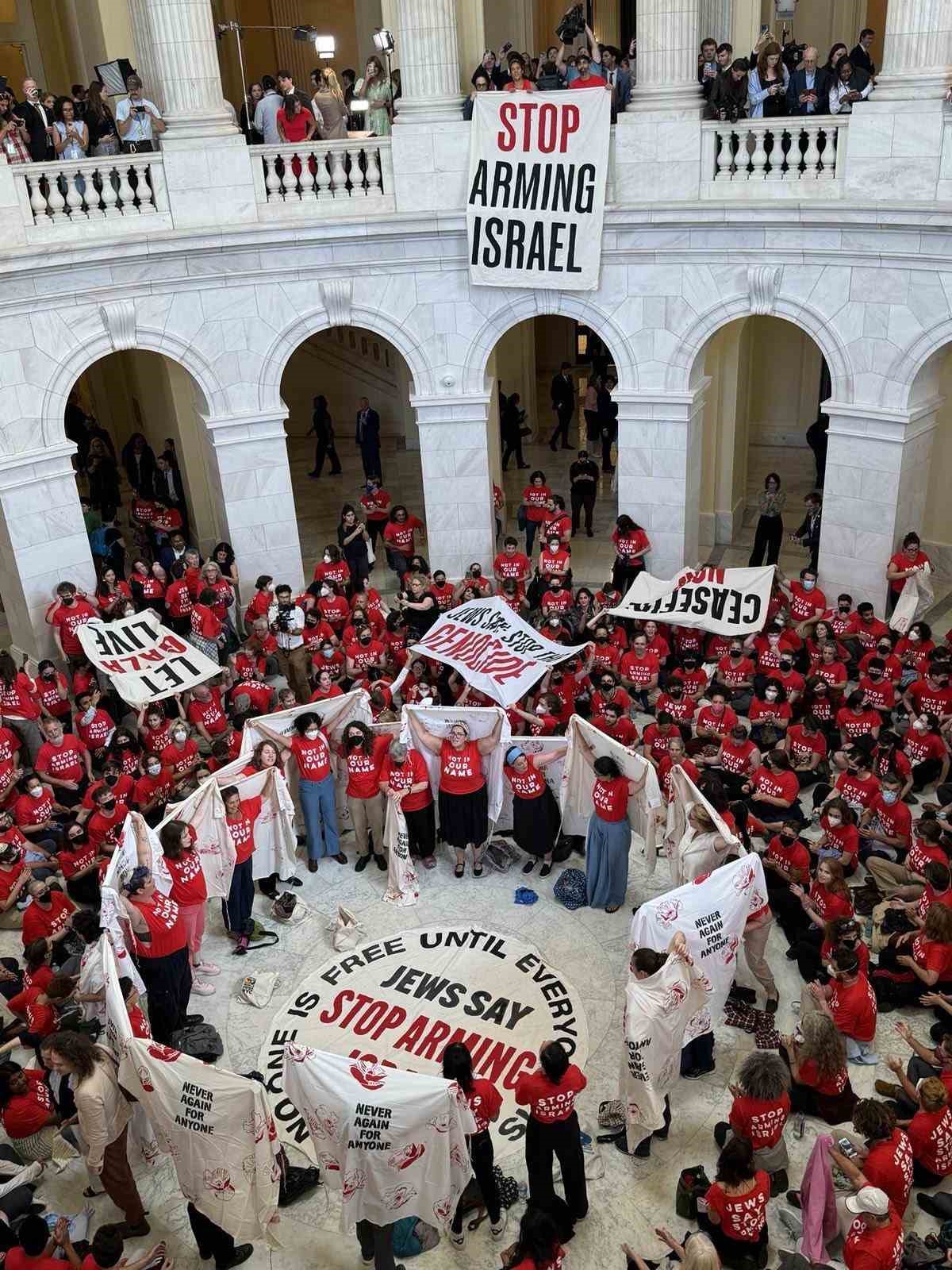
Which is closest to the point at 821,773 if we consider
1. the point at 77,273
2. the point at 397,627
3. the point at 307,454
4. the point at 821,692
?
the point at 821,692

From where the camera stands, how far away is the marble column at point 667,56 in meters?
18.2

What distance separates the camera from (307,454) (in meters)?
31.6

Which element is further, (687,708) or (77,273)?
(77,273)

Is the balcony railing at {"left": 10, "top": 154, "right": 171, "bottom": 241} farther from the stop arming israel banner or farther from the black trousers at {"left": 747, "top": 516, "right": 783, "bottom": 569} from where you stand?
the black trousers at {"left": 747, "top": 516, "right": 783, "bottom": 569}

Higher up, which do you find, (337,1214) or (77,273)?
(77,273)

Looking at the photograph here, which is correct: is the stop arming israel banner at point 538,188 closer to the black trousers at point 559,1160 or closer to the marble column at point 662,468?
the marble column at point 662,468

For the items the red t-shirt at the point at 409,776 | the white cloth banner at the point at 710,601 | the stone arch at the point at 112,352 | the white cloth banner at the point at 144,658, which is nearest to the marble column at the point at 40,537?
the stone arch at the point at 112,352

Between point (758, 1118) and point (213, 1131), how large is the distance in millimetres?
4258

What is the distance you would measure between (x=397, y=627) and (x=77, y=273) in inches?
283

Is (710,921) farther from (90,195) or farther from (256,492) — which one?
(90,195)

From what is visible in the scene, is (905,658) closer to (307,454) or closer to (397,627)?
(397,627)

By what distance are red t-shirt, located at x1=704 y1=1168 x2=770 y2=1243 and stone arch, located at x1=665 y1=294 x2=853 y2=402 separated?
12.7m

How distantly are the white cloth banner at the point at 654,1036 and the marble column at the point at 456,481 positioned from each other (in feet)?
39.2

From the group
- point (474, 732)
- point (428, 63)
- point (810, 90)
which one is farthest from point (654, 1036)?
point (428, 63)
